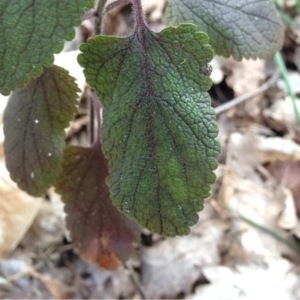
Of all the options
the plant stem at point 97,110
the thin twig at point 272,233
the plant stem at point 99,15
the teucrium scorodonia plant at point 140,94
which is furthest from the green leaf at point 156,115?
the thin twig at point 272,233

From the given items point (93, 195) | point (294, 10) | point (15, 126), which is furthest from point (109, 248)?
point (294, 10)

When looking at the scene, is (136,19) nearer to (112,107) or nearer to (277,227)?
(112,107)

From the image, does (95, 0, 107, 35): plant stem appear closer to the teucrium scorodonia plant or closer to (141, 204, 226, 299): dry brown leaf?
the teucrium scorodonia plant

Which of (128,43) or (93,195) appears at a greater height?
(128,43)

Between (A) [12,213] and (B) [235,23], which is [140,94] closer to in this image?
(B) [235,23]

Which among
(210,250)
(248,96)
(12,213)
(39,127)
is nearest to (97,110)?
(39,127)

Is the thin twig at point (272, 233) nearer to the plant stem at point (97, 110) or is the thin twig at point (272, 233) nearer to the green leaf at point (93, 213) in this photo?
the green leaf at point (93, 213)

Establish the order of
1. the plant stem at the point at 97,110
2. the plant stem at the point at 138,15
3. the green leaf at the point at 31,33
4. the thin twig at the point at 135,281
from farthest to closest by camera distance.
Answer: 1. the thin twig at the point at 135,281
2. the plant stem at the point at 97,110
3. the plant stem at the point at 138,15
4. the green leaf at the point at 31,33

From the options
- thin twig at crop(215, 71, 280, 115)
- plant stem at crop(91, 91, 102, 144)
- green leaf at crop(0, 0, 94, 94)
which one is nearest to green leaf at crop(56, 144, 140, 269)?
plant stem at crop(91, 91, 102, 144)
